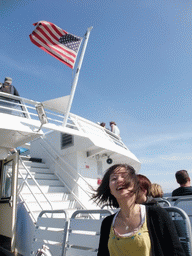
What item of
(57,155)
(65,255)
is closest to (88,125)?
(57,155)

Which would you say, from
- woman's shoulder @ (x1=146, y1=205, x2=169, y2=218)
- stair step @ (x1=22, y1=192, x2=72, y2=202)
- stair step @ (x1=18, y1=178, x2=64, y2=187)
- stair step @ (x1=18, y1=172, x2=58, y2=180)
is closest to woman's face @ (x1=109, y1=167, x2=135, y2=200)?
woman's shoulder @ (x1=146, y1=205, x2=169, y2=218)

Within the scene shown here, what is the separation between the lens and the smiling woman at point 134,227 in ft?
4.12

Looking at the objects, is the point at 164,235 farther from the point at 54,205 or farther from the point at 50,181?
the point at 50,181

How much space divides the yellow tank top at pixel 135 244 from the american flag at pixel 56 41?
584 cm

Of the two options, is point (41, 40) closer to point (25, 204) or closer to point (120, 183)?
point (25, 204)

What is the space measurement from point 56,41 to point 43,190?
4697mm

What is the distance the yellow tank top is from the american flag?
5.84 m

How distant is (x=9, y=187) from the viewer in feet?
18.1

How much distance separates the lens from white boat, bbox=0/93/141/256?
510 cm

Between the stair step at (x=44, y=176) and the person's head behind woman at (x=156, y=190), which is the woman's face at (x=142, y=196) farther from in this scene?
the stair step at (x=44, y=176)

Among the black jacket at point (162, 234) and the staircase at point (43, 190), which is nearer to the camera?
the black jacket at point (162, 234)

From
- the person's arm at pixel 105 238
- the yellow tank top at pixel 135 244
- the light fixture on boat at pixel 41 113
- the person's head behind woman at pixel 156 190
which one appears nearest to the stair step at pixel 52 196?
the light fixture on boat at pixel 41 113

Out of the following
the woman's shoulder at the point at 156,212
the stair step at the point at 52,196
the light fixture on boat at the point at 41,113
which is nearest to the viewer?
the woman's shoulder at the point at 156,212

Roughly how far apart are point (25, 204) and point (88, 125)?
11.3ft
